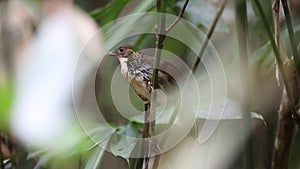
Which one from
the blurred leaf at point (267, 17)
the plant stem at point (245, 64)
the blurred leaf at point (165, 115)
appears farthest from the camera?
the blurred leaf at point (267, 17)

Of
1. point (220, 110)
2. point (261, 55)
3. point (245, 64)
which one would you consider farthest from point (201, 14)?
point (245, 64)

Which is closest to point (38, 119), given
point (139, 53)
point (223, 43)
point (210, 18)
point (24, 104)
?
point (24, 104)

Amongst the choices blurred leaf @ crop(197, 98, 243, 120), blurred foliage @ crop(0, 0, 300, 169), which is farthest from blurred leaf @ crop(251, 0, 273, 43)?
blurred leaf @ crop(197, 98, 243, 120)

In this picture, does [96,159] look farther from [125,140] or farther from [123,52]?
[123,52]

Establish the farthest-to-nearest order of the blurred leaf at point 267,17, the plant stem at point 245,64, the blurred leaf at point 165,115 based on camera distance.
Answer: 1. the blurred leaf at point 267,17
2. the blurred leaf at point 165,115
3. the plant stem at point 245,64

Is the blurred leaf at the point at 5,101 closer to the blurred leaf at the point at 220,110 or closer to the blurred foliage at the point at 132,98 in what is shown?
the blurred foliage at the point at 132,98

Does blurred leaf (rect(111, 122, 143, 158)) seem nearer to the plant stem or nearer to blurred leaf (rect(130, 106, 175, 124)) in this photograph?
blurred leaf (rect(130, 106, 175, 124))

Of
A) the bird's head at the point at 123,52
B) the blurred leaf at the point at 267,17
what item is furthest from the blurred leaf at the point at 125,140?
the blurred leaf at the point at 267,17
